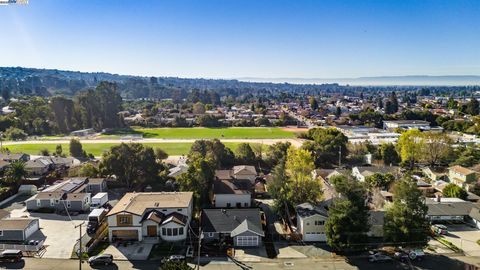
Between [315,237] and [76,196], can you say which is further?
[76,196]

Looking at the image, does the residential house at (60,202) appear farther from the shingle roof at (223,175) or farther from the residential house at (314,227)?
the residential house at (314,227)

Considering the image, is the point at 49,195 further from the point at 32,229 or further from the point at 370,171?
the point at 370,171

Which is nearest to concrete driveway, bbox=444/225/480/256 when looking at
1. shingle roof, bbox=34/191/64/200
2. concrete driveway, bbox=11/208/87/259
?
concrete driveway, bbox=11/208/87/259

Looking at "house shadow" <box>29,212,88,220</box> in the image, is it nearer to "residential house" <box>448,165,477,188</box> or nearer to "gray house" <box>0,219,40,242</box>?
"gray house" <box>0,219,40,242</box>

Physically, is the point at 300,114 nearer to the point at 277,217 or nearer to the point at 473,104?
the point at 473,104

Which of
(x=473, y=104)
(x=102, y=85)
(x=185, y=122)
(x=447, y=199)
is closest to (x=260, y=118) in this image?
(x=185, y=122)

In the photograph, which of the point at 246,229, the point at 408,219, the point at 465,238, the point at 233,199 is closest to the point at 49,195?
the point at 233,199
